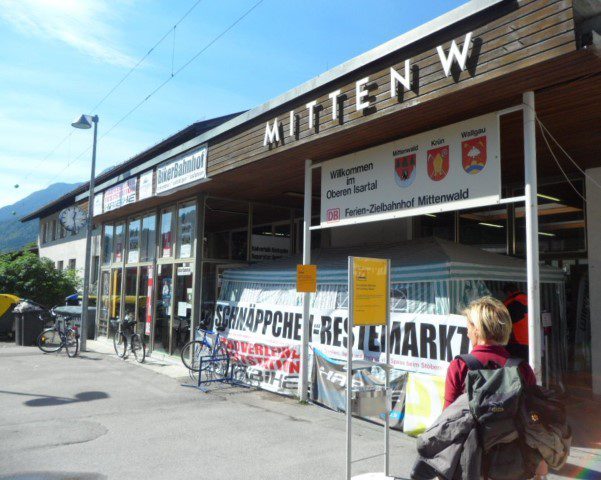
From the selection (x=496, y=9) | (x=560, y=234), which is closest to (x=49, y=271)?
(x=560, y=234)

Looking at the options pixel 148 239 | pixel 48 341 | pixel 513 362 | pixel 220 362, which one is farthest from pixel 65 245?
pixel 513 362

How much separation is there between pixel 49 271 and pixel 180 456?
17.5 m

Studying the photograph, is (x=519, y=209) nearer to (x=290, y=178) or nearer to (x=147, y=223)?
(x=290, y=178)

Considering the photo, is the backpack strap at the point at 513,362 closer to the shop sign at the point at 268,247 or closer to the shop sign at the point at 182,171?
the shop sign at the point at 182,171

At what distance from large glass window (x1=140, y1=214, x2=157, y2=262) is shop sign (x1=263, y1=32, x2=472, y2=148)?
650 centimetres

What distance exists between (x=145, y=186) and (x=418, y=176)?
306 inches

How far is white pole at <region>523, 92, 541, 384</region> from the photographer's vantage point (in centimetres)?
497

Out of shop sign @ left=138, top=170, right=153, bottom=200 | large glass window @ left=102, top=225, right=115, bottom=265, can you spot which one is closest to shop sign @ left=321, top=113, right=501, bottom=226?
shop sign @ left=138, top=170, right=153, bottom=200

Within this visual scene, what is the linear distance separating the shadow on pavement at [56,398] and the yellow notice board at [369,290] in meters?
5.15

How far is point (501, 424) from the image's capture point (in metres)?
2.51

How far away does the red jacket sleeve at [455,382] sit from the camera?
9.06 ft

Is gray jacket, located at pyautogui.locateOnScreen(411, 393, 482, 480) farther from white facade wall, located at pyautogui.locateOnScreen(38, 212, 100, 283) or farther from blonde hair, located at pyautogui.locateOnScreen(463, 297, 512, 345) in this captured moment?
white facade wall, located at pyautogui.locateOnScreen(38, 212, 100, 283)

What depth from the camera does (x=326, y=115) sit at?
6.95 metres

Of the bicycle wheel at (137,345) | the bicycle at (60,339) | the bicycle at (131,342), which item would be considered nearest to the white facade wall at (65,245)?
the bicycle at (60,339)
